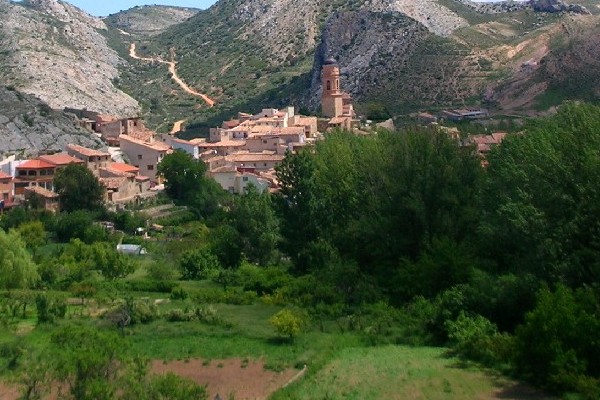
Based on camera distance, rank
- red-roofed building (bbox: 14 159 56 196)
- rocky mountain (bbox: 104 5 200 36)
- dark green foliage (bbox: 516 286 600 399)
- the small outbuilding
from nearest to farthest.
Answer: dark green foliage (bbox: 516 286 600 399) → the small outbuilding → red-roofed building (bbox: 14 159 56 196) → rocky mountain (bbox: 104 5 200 36)

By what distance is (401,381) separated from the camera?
63.5 ft

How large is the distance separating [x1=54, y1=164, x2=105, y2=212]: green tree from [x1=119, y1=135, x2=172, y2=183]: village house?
7130 mm

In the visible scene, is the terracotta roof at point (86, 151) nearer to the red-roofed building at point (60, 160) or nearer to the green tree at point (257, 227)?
the red-roofed building at point (60, 160)

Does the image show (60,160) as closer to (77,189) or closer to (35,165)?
(35,165)

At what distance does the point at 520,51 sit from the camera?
78438 mm

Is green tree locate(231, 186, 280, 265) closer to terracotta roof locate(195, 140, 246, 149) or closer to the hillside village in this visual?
the hillside village

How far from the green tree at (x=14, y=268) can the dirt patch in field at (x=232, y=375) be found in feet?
33.9

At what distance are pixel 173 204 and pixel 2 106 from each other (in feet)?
46.8

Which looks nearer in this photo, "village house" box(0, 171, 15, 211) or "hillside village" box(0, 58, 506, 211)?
"village house" box(0, 171, 15, 211)

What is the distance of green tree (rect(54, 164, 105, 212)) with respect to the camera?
44844 mm

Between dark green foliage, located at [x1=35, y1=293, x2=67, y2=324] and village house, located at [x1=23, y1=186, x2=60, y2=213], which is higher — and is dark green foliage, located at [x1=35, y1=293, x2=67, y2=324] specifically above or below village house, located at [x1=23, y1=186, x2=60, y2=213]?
below

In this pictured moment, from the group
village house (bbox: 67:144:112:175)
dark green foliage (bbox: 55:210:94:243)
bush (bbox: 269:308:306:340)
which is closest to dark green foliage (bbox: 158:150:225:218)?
village house (bbox: 67:144:112:175)

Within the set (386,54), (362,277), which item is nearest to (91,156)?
(362,277)

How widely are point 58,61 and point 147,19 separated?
2838 inches
